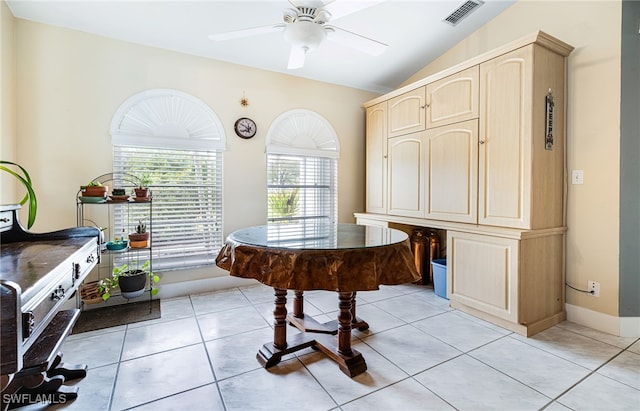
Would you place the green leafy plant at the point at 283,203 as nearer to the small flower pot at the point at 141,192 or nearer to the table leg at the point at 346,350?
the small flower pot at the point at 141,192

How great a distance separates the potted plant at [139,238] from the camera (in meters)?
2.82

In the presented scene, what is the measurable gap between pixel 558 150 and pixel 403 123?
1533 mm

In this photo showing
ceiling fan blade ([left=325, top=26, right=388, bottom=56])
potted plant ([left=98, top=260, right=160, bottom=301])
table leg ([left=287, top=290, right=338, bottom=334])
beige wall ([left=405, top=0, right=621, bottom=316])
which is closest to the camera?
ceiling fan blade ([left=325, top=26, right=388, bottom=56])

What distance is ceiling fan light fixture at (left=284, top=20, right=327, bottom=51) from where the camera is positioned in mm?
1979

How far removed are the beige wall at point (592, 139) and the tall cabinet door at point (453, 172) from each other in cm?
79

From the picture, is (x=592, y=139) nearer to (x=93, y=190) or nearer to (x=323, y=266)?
(x=323, y=266)

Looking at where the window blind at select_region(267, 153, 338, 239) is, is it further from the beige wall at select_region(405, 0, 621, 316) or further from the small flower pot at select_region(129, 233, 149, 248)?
the beige wall at select_region(405, 0, 621, 316)

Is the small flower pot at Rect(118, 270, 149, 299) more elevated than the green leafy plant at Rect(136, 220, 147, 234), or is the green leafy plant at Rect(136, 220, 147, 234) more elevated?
the green leafy plant at Rect(136, 220, 147, 234)

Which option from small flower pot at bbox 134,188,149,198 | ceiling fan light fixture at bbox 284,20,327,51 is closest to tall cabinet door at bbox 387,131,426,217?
ceiling fan light fixture at bbox 284,20,327,51

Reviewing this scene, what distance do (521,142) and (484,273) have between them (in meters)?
1.14

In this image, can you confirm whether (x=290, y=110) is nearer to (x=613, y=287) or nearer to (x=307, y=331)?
(x=307, y=331)

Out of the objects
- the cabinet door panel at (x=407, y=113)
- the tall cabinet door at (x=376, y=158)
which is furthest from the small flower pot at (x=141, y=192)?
the cabinet door panel at (x=407, y=113)

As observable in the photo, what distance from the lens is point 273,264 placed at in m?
1.61

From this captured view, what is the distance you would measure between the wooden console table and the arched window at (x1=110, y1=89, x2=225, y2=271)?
59.5 inches
